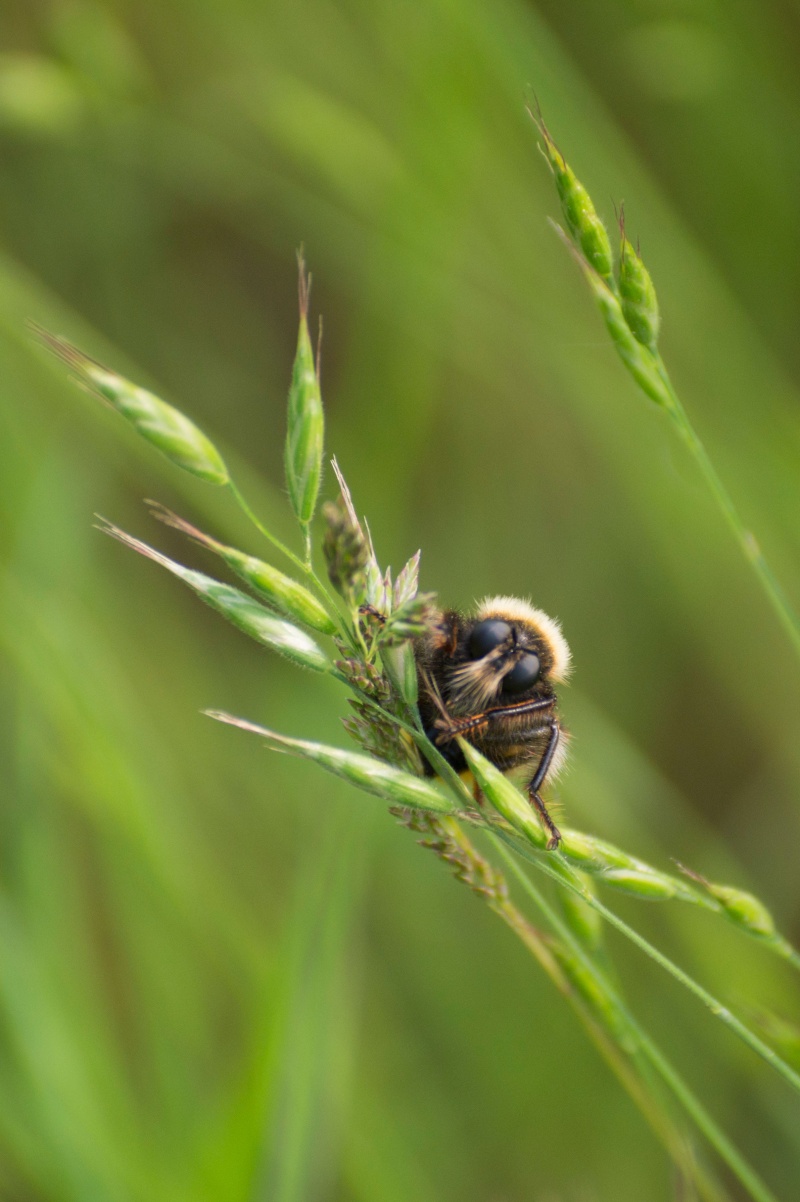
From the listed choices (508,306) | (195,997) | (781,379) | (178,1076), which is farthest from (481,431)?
(178,1076)

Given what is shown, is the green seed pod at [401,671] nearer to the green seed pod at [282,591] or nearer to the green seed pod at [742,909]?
the green seed pod at [282,591]

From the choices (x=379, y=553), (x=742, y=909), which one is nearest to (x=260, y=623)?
(x=742, y=909)

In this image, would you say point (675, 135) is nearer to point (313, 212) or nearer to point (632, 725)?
point (313, 212)

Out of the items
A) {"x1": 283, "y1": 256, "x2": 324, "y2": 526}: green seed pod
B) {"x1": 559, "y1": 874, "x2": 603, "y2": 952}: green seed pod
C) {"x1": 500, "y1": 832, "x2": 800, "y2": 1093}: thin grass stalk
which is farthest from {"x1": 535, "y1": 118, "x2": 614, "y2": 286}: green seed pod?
{"x1": 559, "y1": 874, "x2": 603, "y2": 952}: green seed pod

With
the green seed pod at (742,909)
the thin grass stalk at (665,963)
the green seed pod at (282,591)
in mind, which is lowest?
the thin grass stalk at (665,963)

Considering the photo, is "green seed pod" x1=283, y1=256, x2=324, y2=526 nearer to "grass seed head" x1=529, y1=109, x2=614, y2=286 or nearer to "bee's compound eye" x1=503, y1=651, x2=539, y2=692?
"grass seed head" x1=529, y1=109, x2=614, y2=286

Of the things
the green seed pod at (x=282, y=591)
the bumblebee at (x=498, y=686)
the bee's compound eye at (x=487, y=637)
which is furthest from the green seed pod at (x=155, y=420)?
the bee's compound eye at (x=487, y=637)

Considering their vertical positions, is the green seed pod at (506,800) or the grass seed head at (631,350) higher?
the grass seed head at (631,350)
